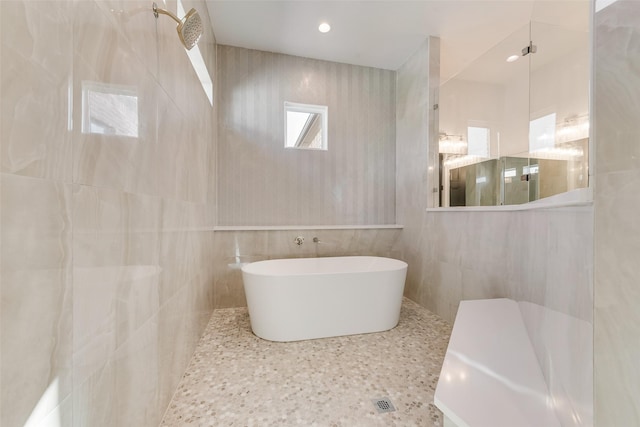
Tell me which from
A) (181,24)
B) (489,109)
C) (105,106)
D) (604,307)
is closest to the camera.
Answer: (604,307)

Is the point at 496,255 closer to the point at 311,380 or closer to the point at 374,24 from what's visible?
the point at 311,380

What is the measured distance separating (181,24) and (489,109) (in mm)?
2854

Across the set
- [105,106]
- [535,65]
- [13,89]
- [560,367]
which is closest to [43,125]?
[13,89]

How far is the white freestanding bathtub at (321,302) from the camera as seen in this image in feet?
6.54

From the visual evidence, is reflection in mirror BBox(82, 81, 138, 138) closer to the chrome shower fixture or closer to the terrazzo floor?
the chrome shower fixture

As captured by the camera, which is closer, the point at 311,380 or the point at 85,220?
the point at 85,220

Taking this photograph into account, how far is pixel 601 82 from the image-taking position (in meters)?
0.65

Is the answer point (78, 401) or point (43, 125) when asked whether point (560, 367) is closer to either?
point (78, 401)

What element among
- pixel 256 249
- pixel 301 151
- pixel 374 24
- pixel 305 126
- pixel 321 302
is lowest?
pixel 321 302

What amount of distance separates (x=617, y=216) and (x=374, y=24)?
2.67m

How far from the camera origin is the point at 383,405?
1346 millimetres

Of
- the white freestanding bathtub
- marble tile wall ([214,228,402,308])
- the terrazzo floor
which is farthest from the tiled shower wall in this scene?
marble tile wall ([214,228,402,308])

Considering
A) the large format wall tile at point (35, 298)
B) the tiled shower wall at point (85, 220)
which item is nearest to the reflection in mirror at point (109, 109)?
the tiled shower wall at point (85, 220)

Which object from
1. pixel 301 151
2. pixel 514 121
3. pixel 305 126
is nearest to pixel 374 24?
pixel 305 126
